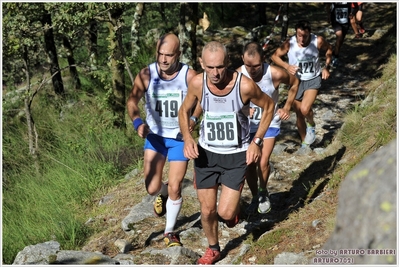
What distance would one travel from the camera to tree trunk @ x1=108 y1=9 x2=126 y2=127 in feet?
33.3

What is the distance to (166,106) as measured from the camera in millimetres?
6000

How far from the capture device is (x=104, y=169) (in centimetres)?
912

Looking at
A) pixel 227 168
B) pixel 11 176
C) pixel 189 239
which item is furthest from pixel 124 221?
pixel 11 176

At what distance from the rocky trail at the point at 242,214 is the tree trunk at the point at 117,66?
2.44m

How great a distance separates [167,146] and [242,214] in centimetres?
127

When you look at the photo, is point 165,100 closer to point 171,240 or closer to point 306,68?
point 171,240

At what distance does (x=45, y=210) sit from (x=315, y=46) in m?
3.97

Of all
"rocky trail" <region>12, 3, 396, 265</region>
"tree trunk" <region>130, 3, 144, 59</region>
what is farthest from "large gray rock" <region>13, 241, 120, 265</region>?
"tree trunk" <region>130, 3, 144, 59</region>

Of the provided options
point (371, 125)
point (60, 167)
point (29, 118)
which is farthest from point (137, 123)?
point (29, 118)

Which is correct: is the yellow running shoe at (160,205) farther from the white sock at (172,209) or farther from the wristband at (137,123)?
the wristband at (137,123)

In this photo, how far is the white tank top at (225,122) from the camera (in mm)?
5293

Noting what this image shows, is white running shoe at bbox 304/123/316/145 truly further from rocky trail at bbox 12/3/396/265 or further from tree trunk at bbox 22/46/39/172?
tree trunk at bbox 22/46/39/172

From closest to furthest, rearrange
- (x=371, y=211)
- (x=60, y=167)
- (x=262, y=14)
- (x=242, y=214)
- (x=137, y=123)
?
(x=371, y=211)
(x=137, y=123)
(x=242, y=214)
(x=60, y=167)
(x=262, y=14)

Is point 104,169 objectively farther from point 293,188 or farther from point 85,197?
point 293,188
